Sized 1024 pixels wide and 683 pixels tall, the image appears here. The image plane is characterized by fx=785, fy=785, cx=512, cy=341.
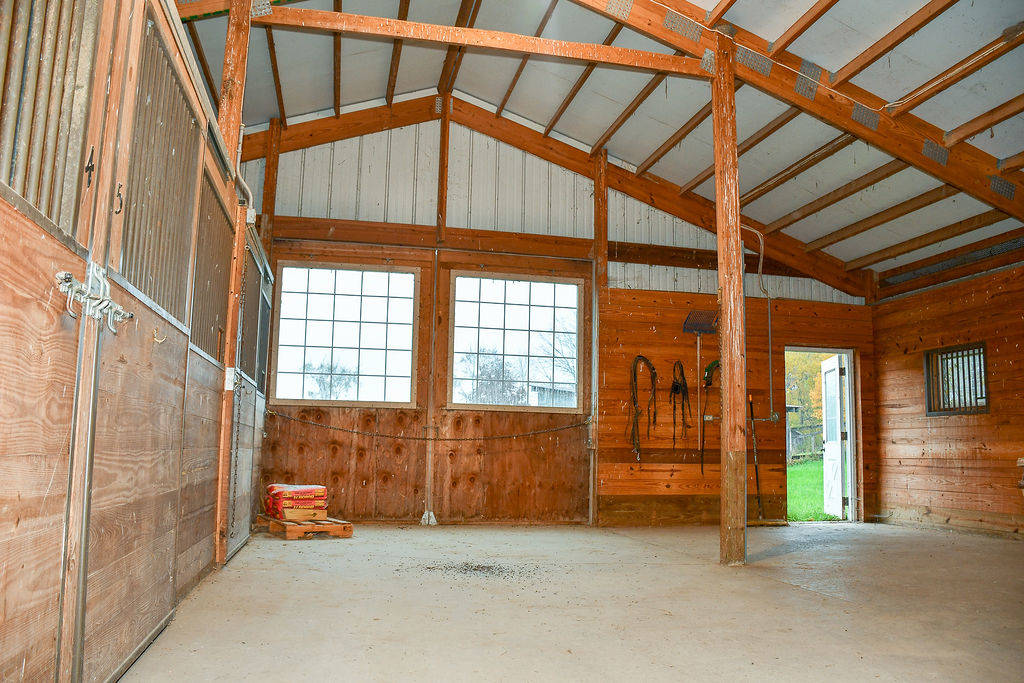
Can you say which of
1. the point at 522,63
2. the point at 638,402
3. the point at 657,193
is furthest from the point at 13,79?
the point at 657,193

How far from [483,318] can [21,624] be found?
6.71m

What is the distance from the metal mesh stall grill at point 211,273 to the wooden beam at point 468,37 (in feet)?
5.25

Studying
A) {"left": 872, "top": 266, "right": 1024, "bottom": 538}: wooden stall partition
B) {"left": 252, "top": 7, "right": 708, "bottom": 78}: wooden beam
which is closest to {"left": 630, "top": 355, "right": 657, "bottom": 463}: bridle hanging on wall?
{"left": 872, "top": 266, "right": 1024, "bottom": 538}: wooden stall partition

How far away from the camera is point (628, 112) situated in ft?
24.9

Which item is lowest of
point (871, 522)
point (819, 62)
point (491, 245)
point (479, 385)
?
point (871, 522)

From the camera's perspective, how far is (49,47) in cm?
178

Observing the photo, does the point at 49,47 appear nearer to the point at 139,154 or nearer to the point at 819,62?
the point at 139,154

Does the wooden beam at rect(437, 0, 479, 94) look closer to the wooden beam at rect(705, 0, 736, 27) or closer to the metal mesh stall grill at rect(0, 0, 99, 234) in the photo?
the wooden beam at rect(705, 0, 736, 27)

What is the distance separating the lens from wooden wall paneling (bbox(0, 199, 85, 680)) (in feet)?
5.04

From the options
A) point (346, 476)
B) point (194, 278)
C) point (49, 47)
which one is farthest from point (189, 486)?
point (346, 476)

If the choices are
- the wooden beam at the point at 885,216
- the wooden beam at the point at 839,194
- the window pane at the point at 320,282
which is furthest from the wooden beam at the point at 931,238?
the window pane at the point at 320,282

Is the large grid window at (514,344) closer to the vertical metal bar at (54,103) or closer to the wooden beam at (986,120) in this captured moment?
the wooden beam at (986,120)

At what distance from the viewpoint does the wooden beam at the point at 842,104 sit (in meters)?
A: 5.88

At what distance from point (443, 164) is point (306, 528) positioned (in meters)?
4.04
